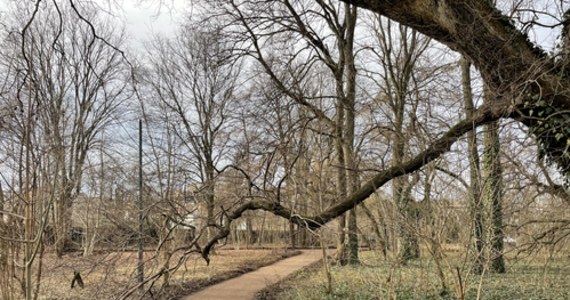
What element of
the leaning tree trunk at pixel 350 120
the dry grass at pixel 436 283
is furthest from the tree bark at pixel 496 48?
the leaning tree trunk at pixel 350 120

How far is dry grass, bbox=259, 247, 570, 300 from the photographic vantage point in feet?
25.1

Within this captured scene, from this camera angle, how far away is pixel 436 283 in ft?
28.1

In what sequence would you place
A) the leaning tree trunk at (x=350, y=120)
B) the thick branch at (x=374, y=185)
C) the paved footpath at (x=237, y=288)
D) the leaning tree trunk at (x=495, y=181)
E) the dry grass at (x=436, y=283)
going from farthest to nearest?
1. the paved footpath at (x=237, y=288)
2. the leaning tree trunk at (x=350, y=120)
3. the dry grass at (x=436, y=283)
4. the thick branch at (x=374, y=185)
5. the leaning tree trunk at (x=495, y=181)

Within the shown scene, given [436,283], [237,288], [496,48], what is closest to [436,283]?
[436,283]

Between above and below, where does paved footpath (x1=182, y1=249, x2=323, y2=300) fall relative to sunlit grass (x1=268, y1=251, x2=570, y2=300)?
below

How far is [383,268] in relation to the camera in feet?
24.1

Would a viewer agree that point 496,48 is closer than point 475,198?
No

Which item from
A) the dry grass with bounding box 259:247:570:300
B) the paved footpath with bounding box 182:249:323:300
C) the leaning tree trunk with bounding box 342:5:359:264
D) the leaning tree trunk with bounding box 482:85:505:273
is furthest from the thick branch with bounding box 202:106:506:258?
the paved footpath with bounding box 182:249:323:300

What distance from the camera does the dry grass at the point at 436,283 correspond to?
766cm

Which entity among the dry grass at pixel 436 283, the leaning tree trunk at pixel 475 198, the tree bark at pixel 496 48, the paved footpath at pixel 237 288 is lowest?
the paved footpath at pixel 237 288

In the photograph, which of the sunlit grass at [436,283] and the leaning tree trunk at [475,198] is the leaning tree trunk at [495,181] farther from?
the sunlit grass at [436,283]

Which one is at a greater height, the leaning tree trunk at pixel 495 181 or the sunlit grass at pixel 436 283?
the leaning tree trunk at pixel 495 181

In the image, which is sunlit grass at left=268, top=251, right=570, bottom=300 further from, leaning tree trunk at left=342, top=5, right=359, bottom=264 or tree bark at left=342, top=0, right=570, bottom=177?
tree bark at left=342, top=0, right=570, bottom=177

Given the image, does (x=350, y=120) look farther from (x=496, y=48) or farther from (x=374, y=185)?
(x=496, y=48)
